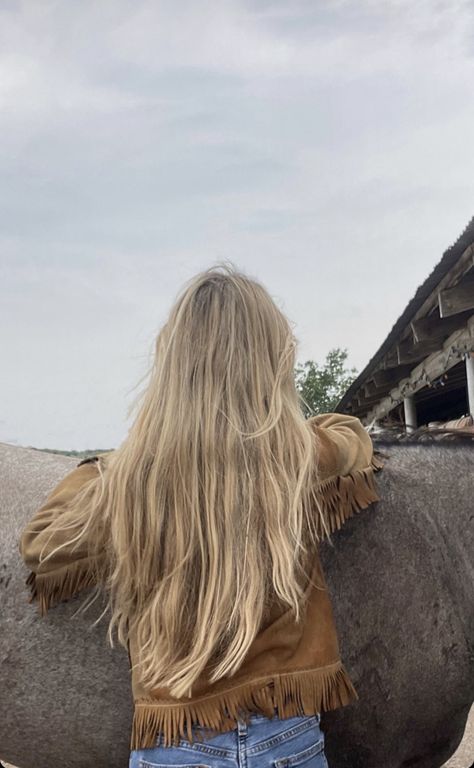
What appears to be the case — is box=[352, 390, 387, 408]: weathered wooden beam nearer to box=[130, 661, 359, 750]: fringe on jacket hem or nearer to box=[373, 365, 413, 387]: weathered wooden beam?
box=[373, 365, 413, 387]: weathered wooden beam

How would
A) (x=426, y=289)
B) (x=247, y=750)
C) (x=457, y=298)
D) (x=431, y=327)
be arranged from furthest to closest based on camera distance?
(x=431, y=327), (x=426, y=289), (x=457, y=298), (x=247, y=750)

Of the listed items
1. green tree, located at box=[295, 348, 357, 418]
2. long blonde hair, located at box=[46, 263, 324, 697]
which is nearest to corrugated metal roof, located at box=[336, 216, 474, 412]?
long blonde hair, located at box=[46, 263, 324, 697]

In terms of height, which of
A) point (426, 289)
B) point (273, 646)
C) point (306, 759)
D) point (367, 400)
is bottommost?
point (306, 759)

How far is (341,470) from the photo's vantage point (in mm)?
1698

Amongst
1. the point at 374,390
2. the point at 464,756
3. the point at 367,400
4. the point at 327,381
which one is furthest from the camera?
the point at 327,381

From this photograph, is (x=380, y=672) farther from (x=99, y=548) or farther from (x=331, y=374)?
(x=331, y=374)

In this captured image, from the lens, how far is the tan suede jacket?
4.75 feet

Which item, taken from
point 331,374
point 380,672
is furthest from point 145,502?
point 331,374

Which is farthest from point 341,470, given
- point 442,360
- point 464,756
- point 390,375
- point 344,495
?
point 390,375

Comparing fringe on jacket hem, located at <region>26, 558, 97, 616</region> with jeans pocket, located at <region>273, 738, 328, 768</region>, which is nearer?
jeans pocket, located at <region>273, 738, 328, 768</region>

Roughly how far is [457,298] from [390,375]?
406 cm

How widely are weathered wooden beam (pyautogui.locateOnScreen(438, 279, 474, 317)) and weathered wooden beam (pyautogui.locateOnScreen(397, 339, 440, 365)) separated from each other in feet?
4.75

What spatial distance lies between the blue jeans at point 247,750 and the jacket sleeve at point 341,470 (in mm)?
446

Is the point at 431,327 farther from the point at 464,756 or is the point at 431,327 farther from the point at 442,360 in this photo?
the point at 464,756
